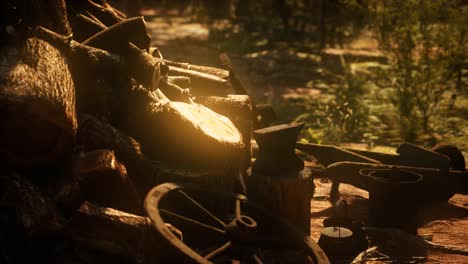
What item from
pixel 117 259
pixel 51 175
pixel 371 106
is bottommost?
pixel 371 106

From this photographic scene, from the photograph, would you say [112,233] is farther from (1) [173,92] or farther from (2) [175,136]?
(1) [173,92]

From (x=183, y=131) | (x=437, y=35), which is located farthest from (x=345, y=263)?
(x=437, y=35)

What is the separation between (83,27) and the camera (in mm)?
5617

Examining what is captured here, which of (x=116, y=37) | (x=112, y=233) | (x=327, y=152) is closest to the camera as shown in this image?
(x=112, y=233)

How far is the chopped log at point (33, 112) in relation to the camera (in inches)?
150

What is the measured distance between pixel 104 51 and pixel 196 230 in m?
1.64

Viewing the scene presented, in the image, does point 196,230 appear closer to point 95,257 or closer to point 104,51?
point 95,257

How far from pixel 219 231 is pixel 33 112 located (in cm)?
141

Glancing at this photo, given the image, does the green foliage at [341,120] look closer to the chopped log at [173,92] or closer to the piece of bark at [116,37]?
the chopped log at [173,92]

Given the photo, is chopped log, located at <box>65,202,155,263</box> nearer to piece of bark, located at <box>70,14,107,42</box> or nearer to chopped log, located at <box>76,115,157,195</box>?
chopped log, located at <box>76,115,157,195</box>

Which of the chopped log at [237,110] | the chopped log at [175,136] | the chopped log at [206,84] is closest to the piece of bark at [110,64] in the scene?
the chopped log at [175,136]

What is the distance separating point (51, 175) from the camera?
4086mm

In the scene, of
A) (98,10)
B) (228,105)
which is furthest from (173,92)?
(98,10)

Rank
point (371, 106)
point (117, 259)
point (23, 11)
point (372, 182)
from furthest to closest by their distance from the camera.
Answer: point (371, 106) → point (372, 182) → point (23, 11) → point (117, 259)
